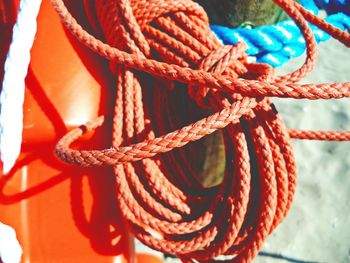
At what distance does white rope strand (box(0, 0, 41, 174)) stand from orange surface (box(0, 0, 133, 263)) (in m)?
0.05

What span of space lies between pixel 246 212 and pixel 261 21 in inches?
19.5

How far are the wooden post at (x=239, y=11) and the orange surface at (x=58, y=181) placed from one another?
13.9 inches

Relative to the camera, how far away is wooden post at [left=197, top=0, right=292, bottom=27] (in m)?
1.02

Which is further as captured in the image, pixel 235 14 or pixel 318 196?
pixel 318 196

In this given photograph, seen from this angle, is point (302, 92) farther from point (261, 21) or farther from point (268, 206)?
point (261, 21)

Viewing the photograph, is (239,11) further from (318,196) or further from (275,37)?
(318,196)

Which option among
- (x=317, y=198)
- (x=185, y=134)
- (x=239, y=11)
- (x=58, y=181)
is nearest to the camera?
(x=185, y=134)

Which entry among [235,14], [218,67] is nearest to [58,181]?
[218,67]

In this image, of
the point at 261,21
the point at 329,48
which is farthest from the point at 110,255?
the point at 329,48

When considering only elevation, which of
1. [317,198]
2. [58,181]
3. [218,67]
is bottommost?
[317,198]

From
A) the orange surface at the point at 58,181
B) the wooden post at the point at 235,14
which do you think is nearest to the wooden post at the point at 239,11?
the wooden post at the point at 235,14

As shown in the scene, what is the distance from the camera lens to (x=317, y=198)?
162cm

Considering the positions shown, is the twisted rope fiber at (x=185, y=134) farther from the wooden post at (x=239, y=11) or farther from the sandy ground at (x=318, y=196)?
the sandy ground at (x=318, y=196)

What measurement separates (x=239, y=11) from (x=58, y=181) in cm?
57
